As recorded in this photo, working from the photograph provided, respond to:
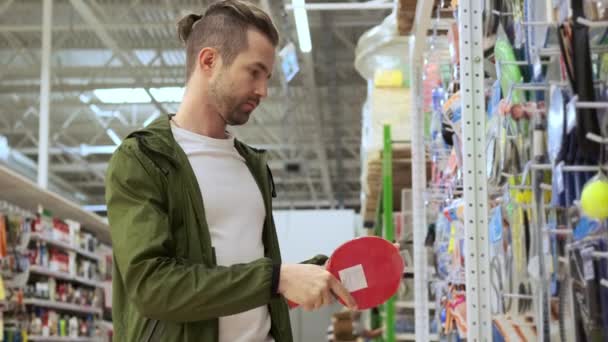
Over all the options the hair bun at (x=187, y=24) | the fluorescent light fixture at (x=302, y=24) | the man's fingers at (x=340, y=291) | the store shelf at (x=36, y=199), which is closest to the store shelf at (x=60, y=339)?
the store shelf at (x=36, y=199)

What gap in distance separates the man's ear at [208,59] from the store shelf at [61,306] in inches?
254

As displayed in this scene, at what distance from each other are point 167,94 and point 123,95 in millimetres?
818

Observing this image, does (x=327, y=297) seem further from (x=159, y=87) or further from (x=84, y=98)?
(x=84, y=98)

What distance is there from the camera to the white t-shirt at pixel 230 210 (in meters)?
1.84

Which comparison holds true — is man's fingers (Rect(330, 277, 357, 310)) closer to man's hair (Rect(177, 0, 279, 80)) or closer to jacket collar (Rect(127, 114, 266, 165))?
jacket collar (Rect(127, 114, 266, 165))

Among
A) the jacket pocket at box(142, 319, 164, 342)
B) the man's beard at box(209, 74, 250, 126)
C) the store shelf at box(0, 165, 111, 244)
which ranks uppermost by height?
the store shelf at box(0, 165, 111, 244)

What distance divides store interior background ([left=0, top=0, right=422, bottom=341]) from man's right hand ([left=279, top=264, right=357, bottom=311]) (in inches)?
156

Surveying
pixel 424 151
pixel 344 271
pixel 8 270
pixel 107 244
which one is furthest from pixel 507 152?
pixel 107 244

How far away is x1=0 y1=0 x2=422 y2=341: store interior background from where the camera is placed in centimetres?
1046

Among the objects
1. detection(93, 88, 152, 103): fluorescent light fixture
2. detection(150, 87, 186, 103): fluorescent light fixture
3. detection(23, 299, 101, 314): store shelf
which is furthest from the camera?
detection(93, 88, 152, 103): fluorescent light fixture

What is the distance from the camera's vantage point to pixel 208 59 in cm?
191

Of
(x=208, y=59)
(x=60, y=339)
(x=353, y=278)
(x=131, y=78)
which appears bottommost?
(x=60, y=339)

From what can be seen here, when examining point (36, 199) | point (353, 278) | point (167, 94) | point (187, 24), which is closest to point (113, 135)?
point (167, 94)

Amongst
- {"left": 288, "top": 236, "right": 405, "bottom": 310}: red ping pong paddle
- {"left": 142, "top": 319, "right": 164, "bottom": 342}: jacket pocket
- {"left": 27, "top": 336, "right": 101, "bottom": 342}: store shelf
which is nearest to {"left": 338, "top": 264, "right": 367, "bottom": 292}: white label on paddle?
{"left": 288, "top": 236, "right": 405, "bottom": 310}: red ping pong paddle
